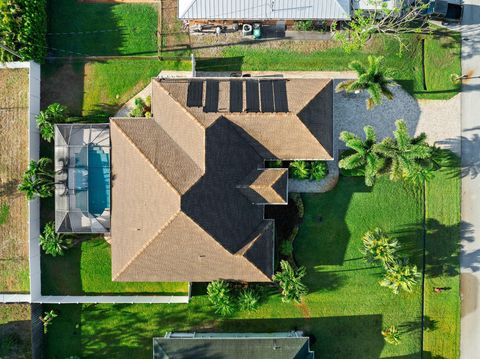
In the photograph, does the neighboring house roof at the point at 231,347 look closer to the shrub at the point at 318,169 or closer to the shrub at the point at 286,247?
the shrub at the point at 286,247

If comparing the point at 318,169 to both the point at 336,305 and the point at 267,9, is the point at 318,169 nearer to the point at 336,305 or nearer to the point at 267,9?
the point at 336,305

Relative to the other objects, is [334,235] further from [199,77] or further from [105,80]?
[105,80]

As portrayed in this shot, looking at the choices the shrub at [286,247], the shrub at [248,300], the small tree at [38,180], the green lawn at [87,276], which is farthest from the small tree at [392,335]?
the small tree at [38,180]

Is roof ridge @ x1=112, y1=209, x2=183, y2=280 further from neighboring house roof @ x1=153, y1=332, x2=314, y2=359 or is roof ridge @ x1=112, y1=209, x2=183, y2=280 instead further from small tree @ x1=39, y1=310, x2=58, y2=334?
small tree @ x1=39, y1=310, x2=58, y2=334

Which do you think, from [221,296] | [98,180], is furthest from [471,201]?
[98,180]

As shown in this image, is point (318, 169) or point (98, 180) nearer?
point (318, 169)

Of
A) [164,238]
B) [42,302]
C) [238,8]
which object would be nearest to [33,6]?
[238,8]

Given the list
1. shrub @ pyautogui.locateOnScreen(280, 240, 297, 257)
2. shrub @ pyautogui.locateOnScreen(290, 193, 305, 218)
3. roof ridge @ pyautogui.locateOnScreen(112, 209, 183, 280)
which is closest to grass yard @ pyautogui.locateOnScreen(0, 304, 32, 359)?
roof ridge @ pyautogui.locateOnScreen(112, 209, 183, 280)
